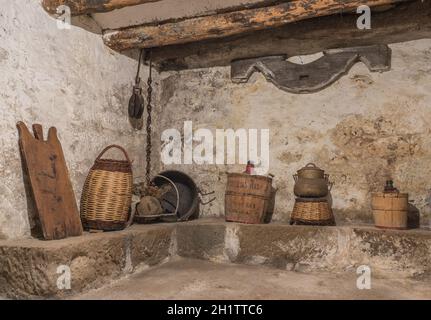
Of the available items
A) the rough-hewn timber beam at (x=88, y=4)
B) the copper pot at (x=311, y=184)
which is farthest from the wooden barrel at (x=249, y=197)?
the rough-hewn timber beam at (x=88, y=4)

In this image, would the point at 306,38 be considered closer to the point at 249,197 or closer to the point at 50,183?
the point at 249,197

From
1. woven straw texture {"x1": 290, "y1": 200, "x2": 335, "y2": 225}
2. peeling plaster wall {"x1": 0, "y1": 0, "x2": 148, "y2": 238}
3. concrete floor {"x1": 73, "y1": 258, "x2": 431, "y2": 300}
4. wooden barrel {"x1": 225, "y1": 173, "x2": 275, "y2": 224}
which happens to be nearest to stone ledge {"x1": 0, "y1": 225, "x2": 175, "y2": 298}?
concrete floor {"x1": 73, "y1": 258, "x2": 431, "y2": 300}

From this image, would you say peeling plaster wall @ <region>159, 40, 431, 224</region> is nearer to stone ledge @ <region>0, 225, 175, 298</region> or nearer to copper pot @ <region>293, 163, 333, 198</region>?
copper pot @ <region>293, 163, 333, 198</region>

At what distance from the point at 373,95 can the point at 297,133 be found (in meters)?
0.86

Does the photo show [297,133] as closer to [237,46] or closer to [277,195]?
[277,195]

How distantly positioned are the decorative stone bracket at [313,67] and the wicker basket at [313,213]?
129 cm

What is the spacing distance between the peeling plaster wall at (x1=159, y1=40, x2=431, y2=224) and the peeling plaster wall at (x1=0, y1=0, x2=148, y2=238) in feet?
3.62

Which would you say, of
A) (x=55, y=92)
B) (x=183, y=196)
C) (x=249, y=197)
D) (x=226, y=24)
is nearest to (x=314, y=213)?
(x=249, y=197)

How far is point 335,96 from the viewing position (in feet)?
13.4

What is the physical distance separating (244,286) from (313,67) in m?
2.45

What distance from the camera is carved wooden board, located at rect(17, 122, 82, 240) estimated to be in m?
2.75

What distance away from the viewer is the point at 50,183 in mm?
2887

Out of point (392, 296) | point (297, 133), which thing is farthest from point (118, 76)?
point (392, 296)

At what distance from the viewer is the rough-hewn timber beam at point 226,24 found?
10.3 feet
